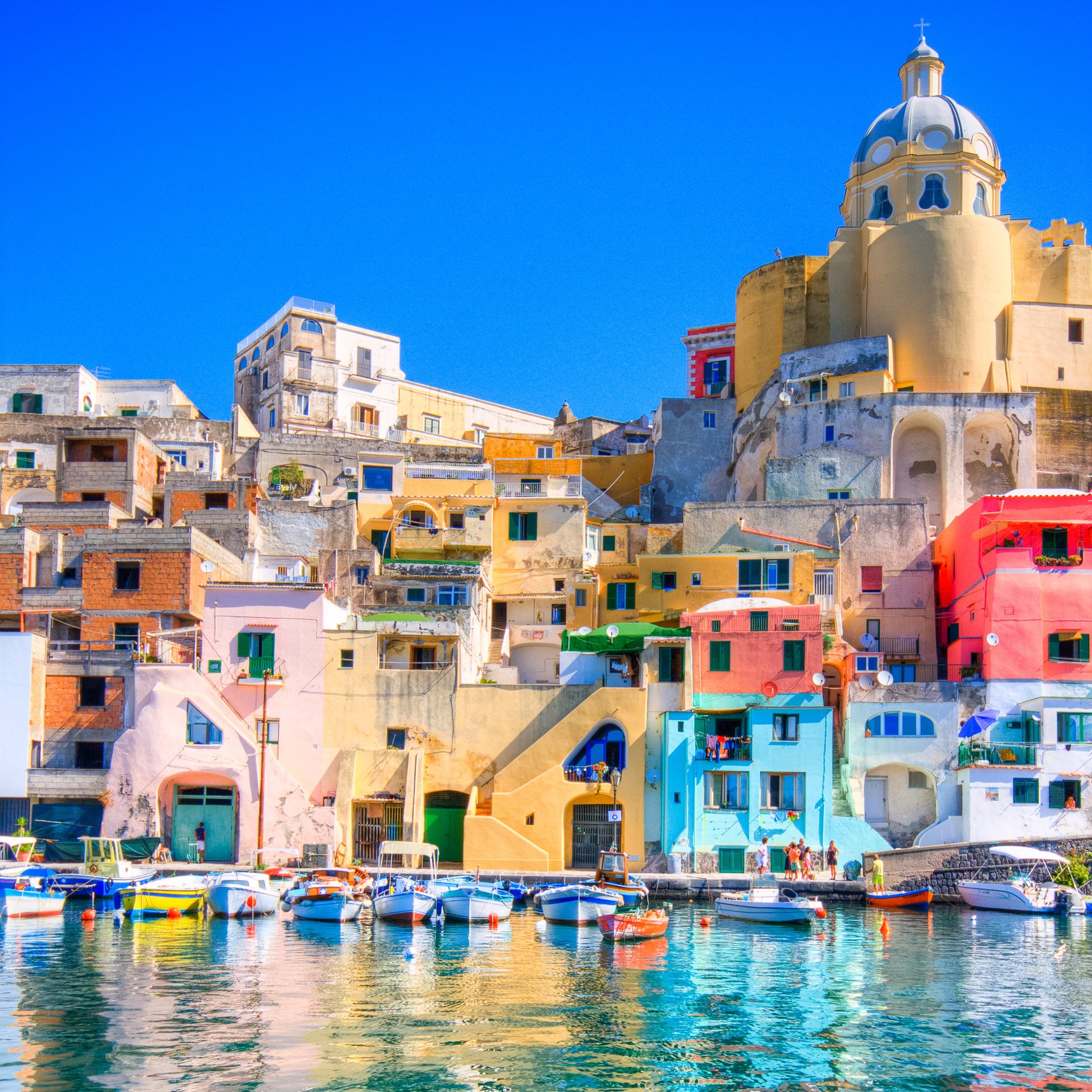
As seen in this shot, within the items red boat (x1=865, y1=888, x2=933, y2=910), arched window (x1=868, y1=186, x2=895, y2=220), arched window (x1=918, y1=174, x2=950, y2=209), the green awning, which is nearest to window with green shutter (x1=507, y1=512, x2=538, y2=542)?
the green awning

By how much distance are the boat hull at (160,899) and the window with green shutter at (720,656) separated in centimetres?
1837

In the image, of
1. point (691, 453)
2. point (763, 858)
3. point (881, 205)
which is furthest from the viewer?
point (691, 453)

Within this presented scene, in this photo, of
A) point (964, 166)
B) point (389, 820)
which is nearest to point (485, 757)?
point (389, 820)

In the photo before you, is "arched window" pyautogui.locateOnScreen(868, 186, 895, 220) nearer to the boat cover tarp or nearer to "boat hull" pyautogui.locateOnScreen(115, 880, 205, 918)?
the boat cover tarp

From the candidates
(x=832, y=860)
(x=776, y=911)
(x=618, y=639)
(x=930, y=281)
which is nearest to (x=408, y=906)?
(x=776, y=911)

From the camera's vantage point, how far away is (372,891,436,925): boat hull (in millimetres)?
36969

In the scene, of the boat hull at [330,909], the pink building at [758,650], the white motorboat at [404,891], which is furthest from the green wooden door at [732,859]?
the boat hull at [330,909]

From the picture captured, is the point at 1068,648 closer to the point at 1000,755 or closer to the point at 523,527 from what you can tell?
the point at 1000,755

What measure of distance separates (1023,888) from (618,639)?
609 inches

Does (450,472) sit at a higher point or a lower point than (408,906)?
higher

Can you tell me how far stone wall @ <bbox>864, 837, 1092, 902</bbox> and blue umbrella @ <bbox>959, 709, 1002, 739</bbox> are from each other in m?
4.23

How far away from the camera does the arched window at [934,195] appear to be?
222 feet

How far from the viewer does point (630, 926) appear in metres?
34.5

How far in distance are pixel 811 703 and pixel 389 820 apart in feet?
46.0
